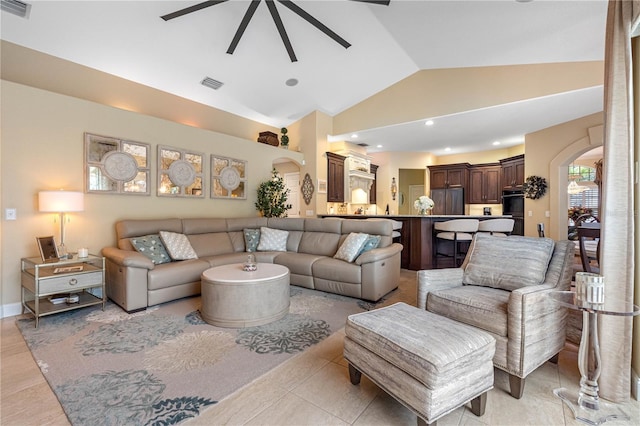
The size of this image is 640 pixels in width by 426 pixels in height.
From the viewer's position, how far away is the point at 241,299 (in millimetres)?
2771

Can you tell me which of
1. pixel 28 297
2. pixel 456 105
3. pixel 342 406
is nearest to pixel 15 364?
pixel 28 297

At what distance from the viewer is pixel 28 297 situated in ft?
10.6

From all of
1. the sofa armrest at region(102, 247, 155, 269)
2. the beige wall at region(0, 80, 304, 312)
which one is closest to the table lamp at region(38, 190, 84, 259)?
the beige wall at region(0, 80, 304, 312)

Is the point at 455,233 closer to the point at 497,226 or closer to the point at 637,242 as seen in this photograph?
the point at 497,226

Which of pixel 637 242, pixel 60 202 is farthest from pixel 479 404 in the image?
pixel 60 202

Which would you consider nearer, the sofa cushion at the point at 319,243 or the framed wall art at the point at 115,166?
the framed wall art at the point at 115,166

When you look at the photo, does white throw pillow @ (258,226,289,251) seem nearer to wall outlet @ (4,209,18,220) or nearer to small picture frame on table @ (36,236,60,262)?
small picture frame on table @ (36,236,60,262)

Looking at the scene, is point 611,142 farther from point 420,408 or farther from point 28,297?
point 28,297

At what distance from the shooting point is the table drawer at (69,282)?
2.84 m

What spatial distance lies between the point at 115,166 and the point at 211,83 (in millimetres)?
2283

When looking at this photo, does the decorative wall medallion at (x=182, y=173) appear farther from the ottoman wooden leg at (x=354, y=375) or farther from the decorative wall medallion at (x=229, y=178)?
the ottoman wooden leg at (x=354, y=375)

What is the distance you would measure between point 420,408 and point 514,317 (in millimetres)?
855

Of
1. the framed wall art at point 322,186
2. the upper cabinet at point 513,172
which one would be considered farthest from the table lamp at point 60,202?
the upper cabinet at point 513,172

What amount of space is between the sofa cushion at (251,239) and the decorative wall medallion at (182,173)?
1277mm
